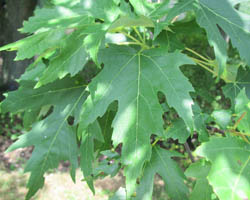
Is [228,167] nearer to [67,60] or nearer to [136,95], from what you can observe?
[136,95]

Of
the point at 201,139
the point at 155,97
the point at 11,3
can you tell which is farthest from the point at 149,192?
the point at 11,3

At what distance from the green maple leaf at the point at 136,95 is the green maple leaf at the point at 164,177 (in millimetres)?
235

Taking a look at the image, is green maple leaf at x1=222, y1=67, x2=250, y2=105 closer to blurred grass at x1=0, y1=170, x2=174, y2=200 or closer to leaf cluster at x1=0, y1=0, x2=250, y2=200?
leaf cluster at x1=0, y1=0, x2=250, y2=200

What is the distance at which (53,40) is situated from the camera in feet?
3.24

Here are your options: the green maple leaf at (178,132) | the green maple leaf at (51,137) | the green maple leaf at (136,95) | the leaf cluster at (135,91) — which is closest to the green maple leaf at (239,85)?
the leaf cluster at (135,91)

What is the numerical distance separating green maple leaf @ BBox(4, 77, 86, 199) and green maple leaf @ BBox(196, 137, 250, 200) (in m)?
0.53

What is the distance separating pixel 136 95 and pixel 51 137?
414mm

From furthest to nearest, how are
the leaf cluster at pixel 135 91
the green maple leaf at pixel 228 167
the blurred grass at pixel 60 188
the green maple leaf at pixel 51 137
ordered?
the blurred grass at pixel 60 188 → the green maple leaf at pixel 51 137 → the leaf cluster at pixel 135 91 → the green maple leaf at pixel 228 167

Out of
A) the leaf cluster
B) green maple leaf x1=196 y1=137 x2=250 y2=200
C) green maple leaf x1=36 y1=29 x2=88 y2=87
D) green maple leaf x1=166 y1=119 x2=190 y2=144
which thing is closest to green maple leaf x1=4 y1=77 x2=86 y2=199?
the leaf cluster

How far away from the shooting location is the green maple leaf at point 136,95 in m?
0.86

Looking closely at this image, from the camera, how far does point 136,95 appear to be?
36.5 inches

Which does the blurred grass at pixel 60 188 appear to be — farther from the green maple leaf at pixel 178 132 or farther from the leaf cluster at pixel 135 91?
the green maple leaf at pixel 178 132

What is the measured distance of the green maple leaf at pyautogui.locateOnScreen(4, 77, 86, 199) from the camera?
1.05m

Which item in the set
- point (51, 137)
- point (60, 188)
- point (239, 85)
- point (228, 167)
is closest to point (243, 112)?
point (228, 167)
